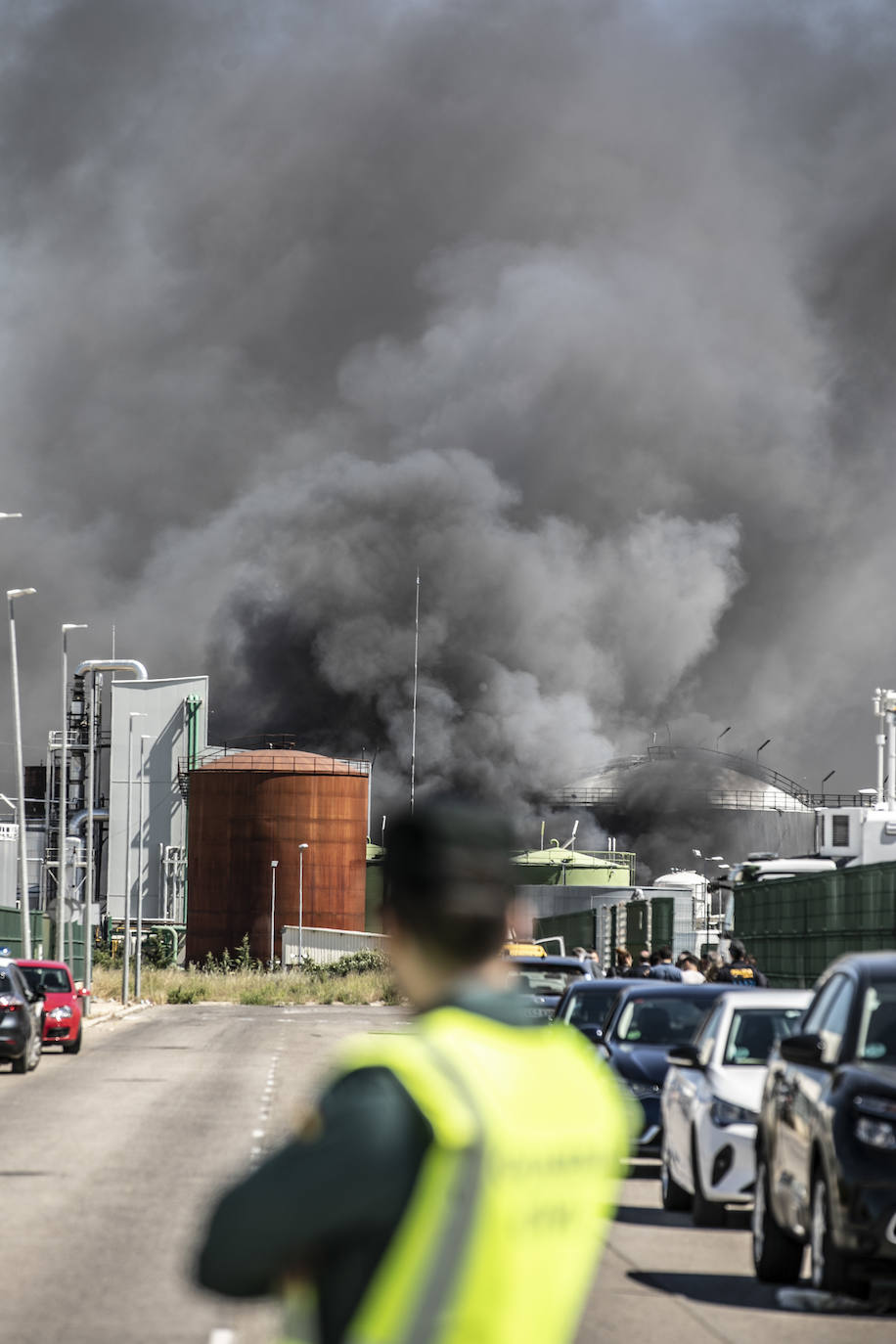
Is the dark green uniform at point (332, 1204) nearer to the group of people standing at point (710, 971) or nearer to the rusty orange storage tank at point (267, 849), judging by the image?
the group of people standing at point (710, 971)

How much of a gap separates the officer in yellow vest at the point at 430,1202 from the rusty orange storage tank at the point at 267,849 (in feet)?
293

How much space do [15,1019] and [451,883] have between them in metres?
24.2

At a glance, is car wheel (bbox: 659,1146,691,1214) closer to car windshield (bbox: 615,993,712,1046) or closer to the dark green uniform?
car windshield (bbox: 615,993,712,1046)

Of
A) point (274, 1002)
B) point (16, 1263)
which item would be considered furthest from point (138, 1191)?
point (274, 1002)

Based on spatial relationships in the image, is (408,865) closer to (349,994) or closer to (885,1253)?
(885,1253)

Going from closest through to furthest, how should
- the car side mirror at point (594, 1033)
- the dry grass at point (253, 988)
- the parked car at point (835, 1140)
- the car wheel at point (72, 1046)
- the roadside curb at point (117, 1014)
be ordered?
the parked car at point (835, 1140), the car side mirror at point (594, 1033), the car wheel at point (72, 1046), the roadside curb at point (117, 1014), the dry grass at point (253, 988)

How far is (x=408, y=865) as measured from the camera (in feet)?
8.53

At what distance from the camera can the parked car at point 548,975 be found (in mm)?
23587

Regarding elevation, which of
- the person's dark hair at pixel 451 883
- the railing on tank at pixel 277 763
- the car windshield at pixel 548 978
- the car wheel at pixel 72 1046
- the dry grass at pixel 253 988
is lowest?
the dry grass at pixel 253 988

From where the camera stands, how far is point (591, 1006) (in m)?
18.1

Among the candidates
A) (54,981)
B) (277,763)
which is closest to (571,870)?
(277,763)

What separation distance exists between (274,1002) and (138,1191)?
48.8 m

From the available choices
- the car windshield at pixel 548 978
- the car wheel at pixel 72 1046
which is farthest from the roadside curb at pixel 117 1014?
the car windshield at pixel 548 978

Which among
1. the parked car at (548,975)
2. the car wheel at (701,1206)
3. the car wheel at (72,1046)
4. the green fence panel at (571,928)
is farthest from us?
the green fence panel at (571,928)
